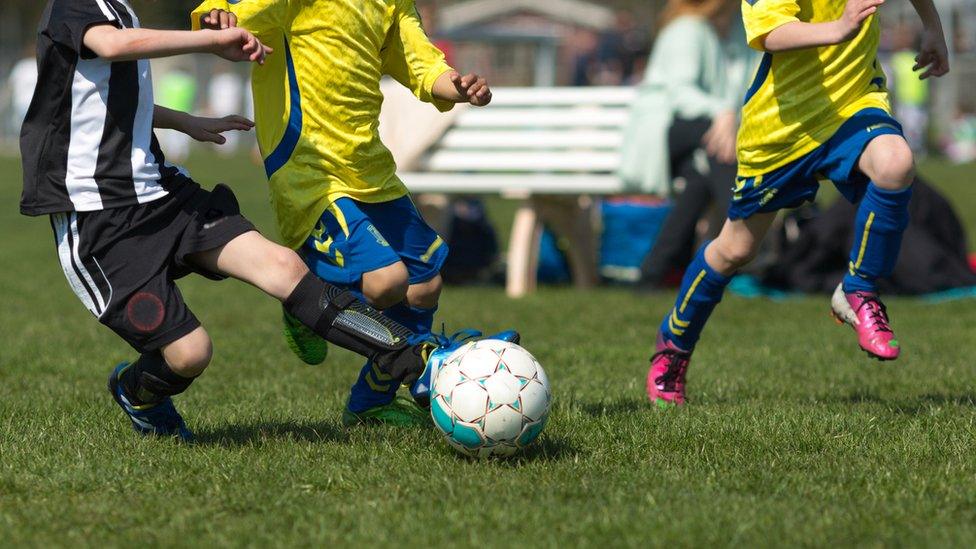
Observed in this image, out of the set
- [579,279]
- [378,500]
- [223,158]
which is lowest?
[223,158]

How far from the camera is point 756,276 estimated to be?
9.16m

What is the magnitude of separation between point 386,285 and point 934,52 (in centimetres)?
208

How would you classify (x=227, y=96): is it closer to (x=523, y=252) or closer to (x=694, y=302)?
(x=523, y=252)

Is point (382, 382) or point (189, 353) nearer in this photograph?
point (189, 353)

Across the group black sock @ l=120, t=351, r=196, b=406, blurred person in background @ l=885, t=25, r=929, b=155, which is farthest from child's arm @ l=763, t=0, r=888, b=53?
blurred person in background @ l=885, t=25, r=929, b=155

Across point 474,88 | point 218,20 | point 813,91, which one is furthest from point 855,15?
point 218,20

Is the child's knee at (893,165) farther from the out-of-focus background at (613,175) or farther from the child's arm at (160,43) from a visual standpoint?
the out-of-focus background at (613,175)

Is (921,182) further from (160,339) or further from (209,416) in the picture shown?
(160,339)

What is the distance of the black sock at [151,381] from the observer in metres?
4.01

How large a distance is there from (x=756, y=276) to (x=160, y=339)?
5.97 meters

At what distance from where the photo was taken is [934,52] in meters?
4.66

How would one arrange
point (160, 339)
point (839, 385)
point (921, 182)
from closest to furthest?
point (160, 339)
point (839, 385)
point (921, 182)

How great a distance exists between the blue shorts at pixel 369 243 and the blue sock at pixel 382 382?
0.58 ft

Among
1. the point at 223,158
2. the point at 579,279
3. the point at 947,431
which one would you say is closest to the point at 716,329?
the point at 579,279
